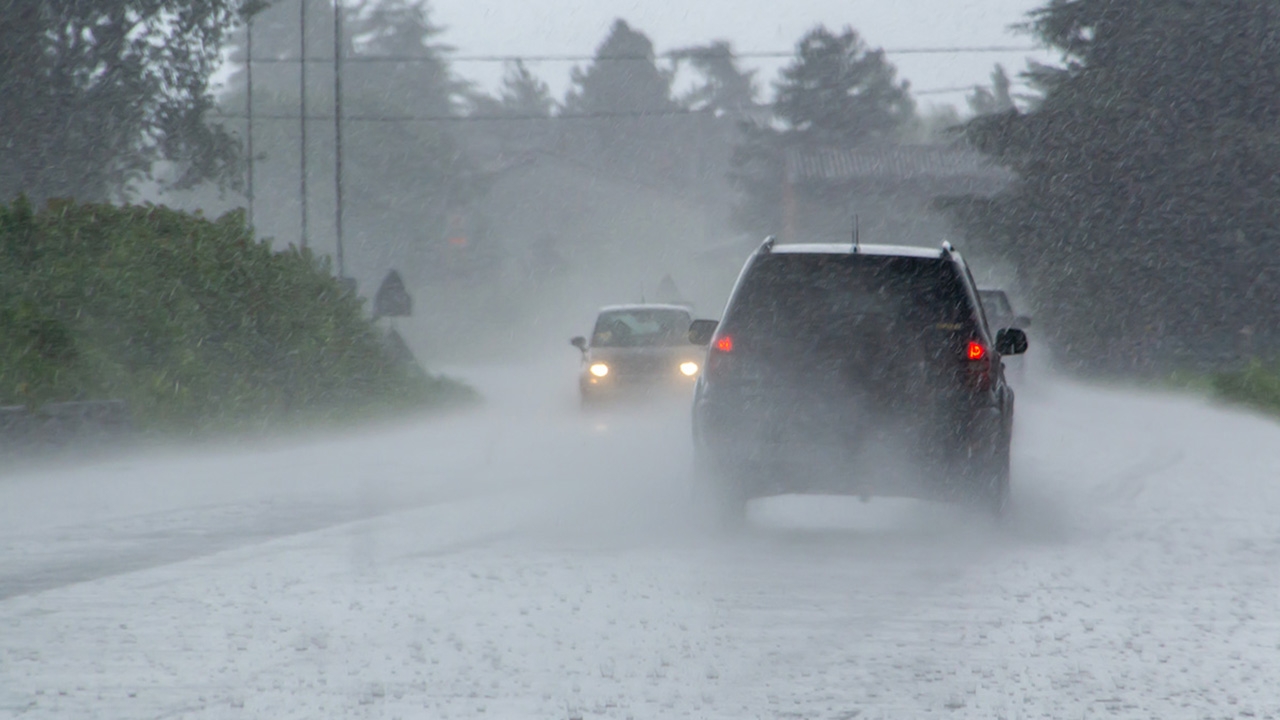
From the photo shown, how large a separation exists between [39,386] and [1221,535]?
10.1 m

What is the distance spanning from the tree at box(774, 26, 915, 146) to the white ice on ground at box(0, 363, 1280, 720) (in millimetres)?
76440

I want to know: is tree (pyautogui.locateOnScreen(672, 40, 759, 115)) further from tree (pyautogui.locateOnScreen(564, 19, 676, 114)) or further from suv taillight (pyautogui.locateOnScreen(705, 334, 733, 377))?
suv taillight (pyautogui.locateOnScreen(705, 334, 733, 377))

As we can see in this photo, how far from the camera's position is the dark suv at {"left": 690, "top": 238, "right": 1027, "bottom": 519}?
10000mm

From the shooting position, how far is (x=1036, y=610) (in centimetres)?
793

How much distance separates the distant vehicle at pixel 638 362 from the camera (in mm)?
A: 21562

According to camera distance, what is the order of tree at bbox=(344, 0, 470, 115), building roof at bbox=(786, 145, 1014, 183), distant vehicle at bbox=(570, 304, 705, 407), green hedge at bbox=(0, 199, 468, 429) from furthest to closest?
tree at bbox=(344, 0, 470, 115)
building roof at bbox=(786, 145, 1014, 183)
distant vehicle at bbox=(570, 304, 705, 407)
green hedge at bbox=(0, 199, 468, 429)

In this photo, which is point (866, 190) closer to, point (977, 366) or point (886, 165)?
point (886, 165)

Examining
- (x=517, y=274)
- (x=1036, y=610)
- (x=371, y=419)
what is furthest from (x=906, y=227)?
(x=1036, y=610)

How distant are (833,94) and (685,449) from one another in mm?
75094

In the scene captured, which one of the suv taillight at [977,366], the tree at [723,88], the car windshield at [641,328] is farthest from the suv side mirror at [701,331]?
the tree at [723,88]

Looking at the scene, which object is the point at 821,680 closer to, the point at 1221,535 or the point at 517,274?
the point at 1221,535

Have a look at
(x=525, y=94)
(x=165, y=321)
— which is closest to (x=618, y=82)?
(x=525, y=94)

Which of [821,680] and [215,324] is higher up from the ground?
[215,324]

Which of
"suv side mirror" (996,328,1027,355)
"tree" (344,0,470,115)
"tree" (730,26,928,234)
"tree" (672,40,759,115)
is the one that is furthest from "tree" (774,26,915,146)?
"suv side mirror" (996,328,1027,355)
